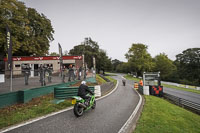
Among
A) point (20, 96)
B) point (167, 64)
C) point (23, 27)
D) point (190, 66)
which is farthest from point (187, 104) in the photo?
point (190, 66)

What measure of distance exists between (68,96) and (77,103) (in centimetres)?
321

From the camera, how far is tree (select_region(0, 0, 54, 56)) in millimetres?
17078

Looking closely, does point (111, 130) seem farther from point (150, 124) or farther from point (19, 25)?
point (19, 25)

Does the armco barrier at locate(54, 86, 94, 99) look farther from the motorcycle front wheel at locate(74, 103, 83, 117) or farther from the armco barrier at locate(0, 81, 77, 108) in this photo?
the motorcycle front wheel at locate(74, 103, 83, 117)

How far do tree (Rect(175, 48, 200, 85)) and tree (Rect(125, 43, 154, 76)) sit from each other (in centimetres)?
1655

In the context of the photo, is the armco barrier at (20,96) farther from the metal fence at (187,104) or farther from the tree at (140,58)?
the tree at (140,58)

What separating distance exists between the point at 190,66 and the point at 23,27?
63.2m

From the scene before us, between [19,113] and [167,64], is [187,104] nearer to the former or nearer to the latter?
[19,113]

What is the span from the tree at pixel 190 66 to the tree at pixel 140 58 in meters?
16.5

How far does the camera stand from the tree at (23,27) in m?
17.1

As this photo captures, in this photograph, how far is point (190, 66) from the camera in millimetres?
45312

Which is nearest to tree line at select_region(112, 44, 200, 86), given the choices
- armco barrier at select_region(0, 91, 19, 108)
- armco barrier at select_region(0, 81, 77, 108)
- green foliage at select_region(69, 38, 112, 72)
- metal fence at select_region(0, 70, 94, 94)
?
green foliage at select_region(69, 38, 112, 72)

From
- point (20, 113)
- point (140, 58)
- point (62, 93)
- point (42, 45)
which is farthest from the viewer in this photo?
point (140, 58)

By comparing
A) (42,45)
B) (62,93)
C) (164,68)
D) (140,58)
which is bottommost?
(62,93)
